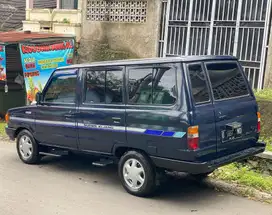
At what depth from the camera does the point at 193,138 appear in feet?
16.3

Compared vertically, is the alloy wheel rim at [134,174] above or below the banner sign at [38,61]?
below

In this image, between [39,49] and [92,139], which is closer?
[92,139]

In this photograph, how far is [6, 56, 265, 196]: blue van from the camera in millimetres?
5109

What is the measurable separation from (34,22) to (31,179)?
9807mm

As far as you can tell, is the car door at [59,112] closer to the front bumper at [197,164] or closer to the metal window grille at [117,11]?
the front bumper at [197,164]

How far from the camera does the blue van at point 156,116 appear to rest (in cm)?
511

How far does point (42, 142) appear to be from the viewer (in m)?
7.23

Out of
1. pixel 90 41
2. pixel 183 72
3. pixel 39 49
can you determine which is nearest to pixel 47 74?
pixel 39 49

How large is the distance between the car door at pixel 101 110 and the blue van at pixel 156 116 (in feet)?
0.05

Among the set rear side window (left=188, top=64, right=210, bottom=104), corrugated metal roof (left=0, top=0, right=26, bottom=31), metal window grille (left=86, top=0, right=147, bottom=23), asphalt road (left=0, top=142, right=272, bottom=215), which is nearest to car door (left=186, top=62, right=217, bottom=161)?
rear side window (left=188, top=64, right=210, bottom=104)

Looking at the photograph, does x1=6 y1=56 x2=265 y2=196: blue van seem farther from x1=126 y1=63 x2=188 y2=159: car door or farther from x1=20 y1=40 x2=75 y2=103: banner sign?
x1=20 y1=40 x2=75 y2=103: banner sign

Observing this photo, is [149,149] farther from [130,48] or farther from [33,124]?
[130,48]

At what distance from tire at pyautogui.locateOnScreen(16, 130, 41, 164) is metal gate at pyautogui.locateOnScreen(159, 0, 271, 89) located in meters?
5.49

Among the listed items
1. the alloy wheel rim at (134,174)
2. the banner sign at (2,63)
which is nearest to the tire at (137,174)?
the alloy wheel rim at (134,174)
